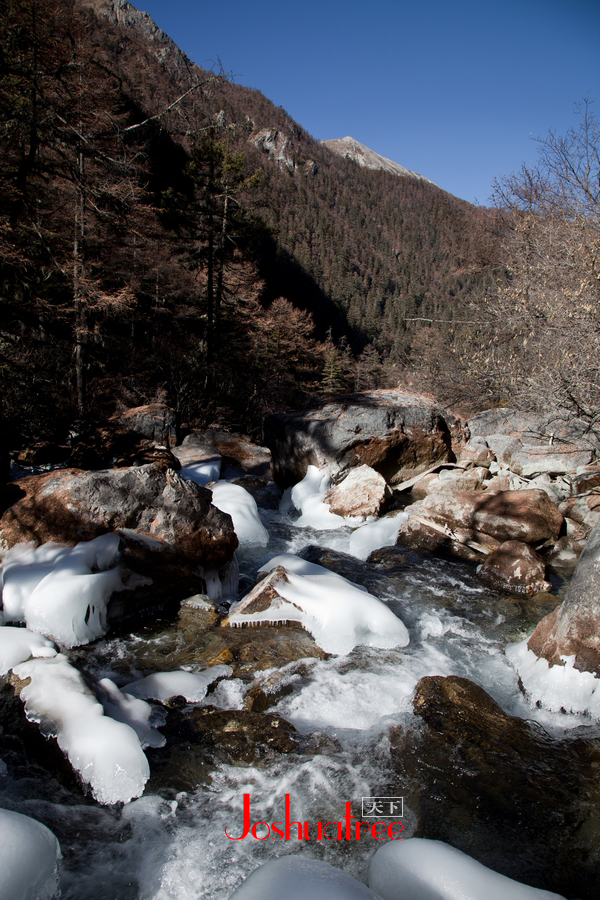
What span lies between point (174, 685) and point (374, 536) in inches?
146

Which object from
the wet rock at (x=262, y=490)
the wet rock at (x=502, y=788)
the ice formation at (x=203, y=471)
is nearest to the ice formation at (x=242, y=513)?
the wet rock at (x=262, y=490)

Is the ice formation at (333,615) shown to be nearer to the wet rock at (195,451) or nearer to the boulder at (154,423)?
the wet rock at (195,451)

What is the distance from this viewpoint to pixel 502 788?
2.44 metres

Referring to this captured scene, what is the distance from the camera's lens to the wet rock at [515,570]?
4.96 meters

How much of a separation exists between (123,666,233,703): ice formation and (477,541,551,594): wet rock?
10.5ft

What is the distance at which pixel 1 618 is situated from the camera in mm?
3615

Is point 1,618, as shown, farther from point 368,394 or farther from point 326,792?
point 368,394

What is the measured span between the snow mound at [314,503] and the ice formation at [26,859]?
17.6 ft

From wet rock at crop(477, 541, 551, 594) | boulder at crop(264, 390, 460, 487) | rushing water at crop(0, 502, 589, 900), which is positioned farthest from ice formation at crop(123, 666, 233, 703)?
boulder at crop(264, 390, 460, 487)

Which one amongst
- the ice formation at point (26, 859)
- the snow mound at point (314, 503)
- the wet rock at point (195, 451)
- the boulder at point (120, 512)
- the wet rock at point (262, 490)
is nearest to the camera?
the ice formation at point (26, 859)

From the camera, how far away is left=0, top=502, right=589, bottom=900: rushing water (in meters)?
1.94

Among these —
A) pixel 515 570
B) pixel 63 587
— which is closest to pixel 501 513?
pixel 515 570

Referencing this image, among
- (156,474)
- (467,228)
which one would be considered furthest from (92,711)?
(467,228)

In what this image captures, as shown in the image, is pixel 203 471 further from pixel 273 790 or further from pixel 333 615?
pixel 273 790
